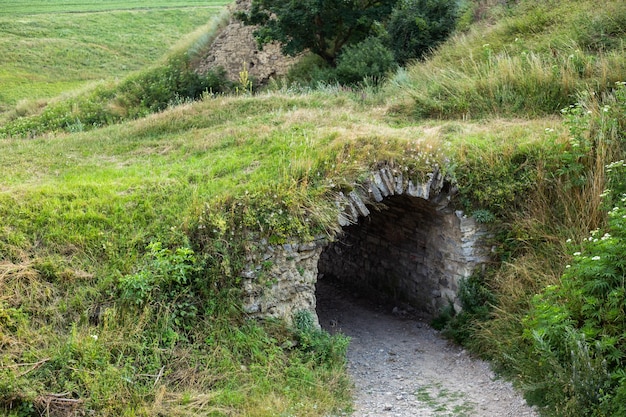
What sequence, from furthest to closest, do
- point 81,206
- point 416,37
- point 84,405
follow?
point 416,37
point 81,206
point 84,405

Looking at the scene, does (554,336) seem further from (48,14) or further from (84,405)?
(48,14)

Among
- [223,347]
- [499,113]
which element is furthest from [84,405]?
[499,113]

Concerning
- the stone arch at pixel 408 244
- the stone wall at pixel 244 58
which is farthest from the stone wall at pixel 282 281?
the stone wall at pixel 244 58

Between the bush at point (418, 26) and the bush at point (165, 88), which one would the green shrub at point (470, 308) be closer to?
the bush at point (418, 26)

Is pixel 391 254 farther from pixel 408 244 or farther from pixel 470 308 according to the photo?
pixel 470 308

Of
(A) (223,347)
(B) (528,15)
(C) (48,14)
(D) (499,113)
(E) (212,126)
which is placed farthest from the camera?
(C) (48,14)

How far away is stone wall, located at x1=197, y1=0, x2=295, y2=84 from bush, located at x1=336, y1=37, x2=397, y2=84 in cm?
402

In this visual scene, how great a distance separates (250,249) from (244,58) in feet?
44.3

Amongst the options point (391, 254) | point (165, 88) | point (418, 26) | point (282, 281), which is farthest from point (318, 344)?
point (165, 88)

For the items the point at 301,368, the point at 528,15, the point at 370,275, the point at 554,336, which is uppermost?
the point at 528,15

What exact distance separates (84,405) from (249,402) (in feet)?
5.35

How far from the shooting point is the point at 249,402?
22.4ft

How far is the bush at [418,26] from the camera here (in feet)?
53.3

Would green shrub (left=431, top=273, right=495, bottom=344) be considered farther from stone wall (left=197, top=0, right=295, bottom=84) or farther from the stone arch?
stone wall (left=197, top=0, right=295, bottom=84)
